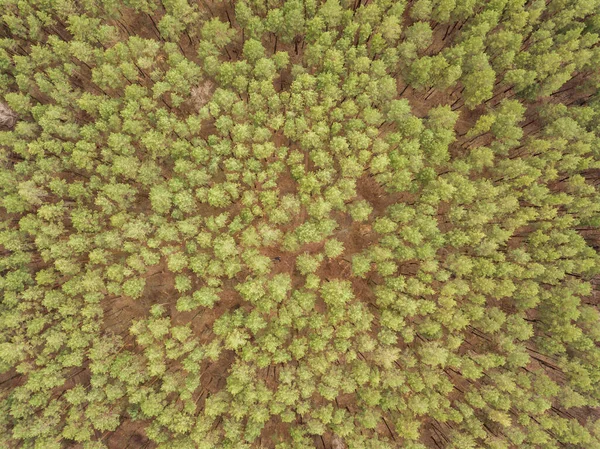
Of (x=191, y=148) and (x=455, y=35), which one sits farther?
(x=455, y=35)

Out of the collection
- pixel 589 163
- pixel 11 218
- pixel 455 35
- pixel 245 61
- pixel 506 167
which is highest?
pixel 245 61

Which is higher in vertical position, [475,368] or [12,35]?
[12,35]

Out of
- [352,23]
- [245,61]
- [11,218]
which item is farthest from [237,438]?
[352,23]

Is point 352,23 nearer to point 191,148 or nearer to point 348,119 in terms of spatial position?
point 348,119

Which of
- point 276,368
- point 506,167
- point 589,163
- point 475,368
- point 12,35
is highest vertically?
point 12,35

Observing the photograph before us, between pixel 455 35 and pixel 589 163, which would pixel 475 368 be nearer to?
pixel 589 163

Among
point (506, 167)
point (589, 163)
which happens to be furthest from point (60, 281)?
point (589, 163)
